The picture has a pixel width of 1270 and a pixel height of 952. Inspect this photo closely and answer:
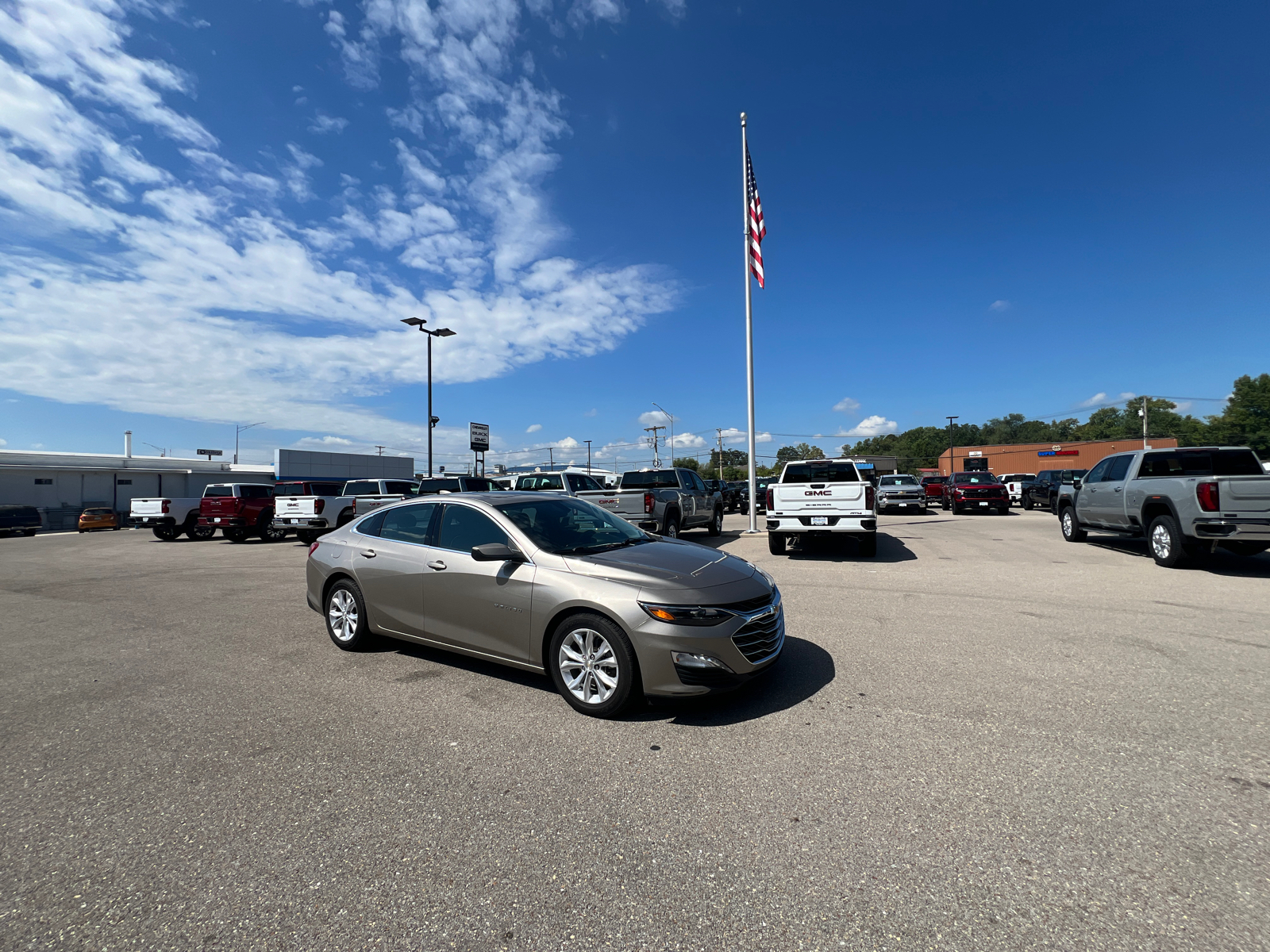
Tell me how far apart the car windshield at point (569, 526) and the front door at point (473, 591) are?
23 cm

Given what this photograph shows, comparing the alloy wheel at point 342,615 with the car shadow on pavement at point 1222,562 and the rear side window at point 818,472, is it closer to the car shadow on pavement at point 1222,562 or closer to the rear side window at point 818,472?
the rear side window at point 818,472

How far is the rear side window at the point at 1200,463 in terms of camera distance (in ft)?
35.3

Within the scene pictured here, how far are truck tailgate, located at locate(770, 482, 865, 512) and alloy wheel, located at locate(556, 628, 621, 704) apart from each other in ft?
26.9

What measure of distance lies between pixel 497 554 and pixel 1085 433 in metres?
157

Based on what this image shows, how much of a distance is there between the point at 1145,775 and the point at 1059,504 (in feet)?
46.7

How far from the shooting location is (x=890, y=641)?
5.95m

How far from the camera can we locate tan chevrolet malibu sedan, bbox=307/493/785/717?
13.4ft

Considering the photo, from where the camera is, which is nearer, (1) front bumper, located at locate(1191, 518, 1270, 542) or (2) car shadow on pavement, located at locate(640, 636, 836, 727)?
(2) car shadow on pavement, located at locate(640, 636, 836, 727)

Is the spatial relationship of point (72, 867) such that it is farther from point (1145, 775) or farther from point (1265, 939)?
point (1145, 775)

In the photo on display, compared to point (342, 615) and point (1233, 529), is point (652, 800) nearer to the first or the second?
point (342, 615)

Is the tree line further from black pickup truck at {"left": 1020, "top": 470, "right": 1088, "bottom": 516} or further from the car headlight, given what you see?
the car headlight

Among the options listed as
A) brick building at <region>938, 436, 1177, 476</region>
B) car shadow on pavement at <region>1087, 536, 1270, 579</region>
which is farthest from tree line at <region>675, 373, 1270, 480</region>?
car shadow on pavement at <region>1087, 536, 1270, 579</region>

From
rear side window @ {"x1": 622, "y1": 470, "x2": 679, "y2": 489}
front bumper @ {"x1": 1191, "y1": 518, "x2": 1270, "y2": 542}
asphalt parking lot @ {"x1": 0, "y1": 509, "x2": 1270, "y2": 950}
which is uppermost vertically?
rear side window @ {"x1": 622, "y1": 470, "x2": 679, "y2": 489}

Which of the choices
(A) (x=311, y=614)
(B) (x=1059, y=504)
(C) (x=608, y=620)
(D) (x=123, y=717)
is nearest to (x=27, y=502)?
(A) (x=311, y=614)
